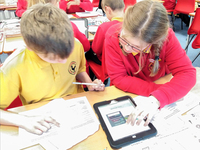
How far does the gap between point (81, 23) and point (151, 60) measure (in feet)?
3.32

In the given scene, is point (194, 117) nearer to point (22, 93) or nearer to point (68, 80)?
point (68, 80)

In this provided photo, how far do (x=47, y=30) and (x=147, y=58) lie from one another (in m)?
0.61

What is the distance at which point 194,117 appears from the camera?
70 centimetres

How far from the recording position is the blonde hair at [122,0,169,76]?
662mm

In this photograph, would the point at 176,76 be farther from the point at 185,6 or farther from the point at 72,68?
A: the point at 185,6

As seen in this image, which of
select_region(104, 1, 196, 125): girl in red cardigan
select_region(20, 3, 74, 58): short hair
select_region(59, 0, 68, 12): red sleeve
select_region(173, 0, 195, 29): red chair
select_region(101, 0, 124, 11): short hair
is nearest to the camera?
select_region(20, 3, 74, 58): short hair

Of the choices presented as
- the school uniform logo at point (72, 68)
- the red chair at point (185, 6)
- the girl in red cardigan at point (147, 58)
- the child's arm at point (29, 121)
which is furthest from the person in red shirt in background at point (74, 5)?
the red chair at point (185, 6)

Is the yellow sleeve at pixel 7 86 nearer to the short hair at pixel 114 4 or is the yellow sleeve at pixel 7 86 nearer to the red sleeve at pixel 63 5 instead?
the short hair at pixel 114 4

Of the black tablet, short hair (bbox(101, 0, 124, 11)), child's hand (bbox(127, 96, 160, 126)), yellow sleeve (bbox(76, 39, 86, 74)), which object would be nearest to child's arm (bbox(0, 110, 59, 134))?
the black tablet

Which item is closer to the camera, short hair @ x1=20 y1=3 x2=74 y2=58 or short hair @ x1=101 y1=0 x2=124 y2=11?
short hair @ x1=20 y1=3 x2=74 y2=58

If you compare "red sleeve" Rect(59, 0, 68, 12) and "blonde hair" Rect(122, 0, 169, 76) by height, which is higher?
"red sleeve" Rect(59, 0, 68, 12)

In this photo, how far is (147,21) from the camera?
66 centimetres

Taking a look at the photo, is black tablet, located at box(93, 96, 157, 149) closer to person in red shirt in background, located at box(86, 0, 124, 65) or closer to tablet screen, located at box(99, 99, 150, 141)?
tablet screen, located at box(99, 99, 150, 141)

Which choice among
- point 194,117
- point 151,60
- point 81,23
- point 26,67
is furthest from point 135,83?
point 81,23
